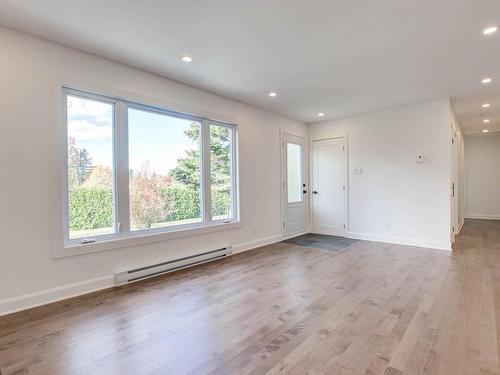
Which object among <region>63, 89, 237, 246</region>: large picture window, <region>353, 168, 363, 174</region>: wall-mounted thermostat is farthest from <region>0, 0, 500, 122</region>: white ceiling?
<region>353, 168, 363, 174</region>: wall-mounted thermostat

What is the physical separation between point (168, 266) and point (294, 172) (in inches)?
140

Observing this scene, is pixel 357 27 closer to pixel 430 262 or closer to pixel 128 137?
pixel 128 137

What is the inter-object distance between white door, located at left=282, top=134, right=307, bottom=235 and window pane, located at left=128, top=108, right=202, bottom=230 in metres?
2.20

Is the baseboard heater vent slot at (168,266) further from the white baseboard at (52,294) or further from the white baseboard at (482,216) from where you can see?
the white baseboard at (482,216)

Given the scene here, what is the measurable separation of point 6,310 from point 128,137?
6.86ft

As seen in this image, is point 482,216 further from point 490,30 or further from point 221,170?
point 221,170

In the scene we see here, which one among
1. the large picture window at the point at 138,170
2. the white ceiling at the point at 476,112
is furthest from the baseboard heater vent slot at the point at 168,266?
the white ceiling at the point at 476,112

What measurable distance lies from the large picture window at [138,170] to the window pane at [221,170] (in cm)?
2

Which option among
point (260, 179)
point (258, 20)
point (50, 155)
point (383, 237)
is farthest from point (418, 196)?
point (50, 155)

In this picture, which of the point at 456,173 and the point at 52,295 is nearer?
the point at 52,295

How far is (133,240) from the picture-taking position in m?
3.37

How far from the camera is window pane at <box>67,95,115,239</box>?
2996 mm

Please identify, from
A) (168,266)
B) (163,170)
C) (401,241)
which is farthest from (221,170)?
(401,241)

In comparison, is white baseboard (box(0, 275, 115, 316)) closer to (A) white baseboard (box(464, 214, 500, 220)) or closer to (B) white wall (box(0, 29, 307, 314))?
(B) white wall (box(0, 29, 307, 314))
